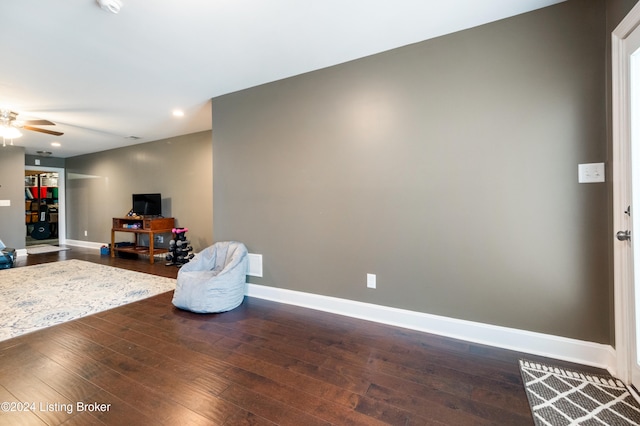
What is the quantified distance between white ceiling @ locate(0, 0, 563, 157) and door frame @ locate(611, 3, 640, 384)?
62cm

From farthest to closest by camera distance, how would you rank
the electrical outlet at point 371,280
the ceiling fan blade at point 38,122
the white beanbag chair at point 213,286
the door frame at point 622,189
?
1. the ceiling fan blade at point 38,122
2. the white beanbag chair at point 213,286
3. the electrical outlet at point 371,280
4. the door frame at point 622,189

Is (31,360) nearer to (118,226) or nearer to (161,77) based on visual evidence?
(161,77)

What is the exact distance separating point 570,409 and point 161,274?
15.5 ft

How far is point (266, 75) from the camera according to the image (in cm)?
271

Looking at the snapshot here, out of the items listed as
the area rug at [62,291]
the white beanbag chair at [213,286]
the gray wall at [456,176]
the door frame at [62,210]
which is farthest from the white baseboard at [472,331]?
the door frame at [62,210]

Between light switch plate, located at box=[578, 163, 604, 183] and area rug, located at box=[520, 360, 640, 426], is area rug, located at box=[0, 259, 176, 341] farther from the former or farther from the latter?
light switch plate, located at box=[578, 163, 604, 183]

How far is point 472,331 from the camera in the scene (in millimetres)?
2027

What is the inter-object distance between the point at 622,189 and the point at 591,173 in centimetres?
23

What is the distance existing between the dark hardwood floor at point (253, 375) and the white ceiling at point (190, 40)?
2.46 m

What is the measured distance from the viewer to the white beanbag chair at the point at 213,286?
2545 mm

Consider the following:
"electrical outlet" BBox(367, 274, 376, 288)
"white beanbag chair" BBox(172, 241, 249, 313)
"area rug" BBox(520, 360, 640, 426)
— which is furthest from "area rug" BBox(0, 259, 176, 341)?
"area rug" BBox(520, 360, 640, 426)

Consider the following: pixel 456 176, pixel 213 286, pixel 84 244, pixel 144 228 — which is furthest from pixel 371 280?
pixel 84 244

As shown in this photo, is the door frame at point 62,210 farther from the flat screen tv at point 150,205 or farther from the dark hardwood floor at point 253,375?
the dark hardwood floor at point 253,375

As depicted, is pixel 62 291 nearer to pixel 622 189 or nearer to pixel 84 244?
pixel 84 244
